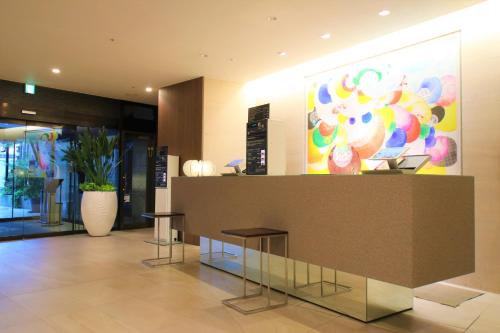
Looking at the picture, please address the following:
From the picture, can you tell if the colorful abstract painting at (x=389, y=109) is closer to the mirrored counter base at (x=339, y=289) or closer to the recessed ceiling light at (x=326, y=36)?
the recessed ceiling light at (x=326, y=36)

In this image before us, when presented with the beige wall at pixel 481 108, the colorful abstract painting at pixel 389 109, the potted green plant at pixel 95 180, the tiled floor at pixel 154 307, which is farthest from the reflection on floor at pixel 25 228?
the beige wall at pixel 481 108

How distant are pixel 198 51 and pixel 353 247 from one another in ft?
13.4

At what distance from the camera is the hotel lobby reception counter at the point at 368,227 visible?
2.48m

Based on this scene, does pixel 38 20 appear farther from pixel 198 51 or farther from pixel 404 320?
pixel 404 320

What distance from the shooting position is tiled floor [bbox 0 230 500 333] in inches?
123

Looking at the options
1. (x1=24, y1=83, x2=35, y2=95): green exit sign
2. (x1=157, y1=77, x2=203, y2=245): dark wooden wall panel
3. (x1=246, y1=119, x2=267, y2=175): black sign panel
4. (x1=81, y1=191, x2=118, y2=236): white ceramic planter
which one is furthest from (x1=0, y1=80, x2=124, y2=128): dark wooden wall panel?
(x1=246, y1=119, x2=267, y2=175): black sign panel

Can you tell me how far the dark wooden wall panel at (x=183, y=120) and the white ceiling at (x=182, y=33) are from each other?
16.7 inches

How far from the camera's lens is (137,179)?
9.60 meters

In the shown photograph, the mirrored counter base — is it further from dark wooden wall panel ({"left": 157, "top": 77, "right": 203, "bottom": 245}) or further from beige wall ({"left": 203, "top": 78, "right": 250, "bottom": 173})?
dark wooden wall panel ({"left": 157, "top": 77, "right": 203, "bottom": 245})

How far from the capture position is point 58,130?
27.6ft

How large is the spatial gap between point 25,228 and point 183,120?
A: 156 inches

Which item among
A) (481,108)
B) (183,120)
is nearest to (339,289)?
(481,108)

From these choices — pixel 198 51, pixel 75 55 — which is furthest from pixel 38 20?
pixel 198 51

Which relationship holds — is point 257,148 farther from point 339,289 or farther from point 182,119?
point 182,119
